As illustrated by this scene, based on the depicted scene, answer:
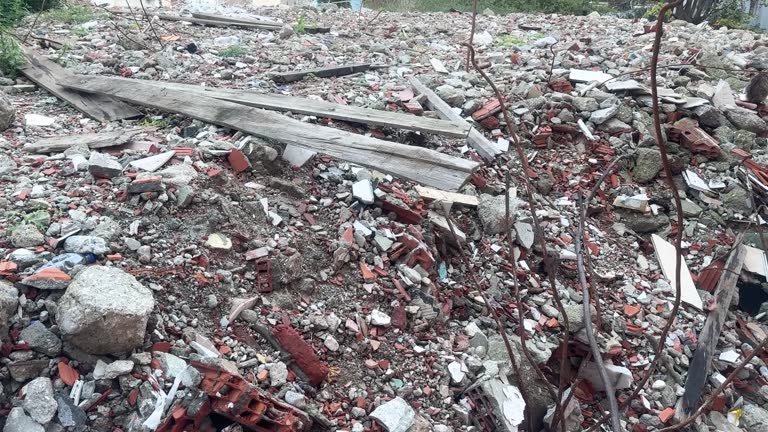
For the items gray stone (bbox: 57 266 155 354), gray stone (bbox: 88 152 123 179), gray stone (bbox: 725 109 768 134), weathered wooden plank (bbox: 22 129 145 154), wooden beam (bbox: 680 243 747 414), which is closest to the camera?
gray stone (bbox: 57 266 155 354)

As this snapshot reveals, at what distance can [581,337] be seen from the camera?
342 cm

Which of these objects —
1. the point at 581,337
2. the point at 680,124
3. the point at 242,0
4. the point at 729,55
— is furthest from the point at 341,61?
the point at 242,0

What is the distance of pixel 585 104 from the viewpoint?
5.25m

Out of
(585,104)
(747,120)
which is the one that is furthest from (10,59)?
(747,120)

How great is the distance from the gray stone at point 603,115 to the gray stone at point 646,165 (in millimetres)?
418

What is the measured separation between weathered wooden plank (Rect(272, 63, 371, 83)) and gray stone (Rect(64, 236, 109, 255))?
2.81 metres

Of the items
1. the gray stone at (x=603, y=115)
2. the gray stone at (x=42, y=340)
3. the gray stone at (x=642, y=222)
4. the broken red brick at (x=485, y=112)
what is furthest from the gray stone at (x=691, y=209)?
the gray stone at (x=42, y=340)

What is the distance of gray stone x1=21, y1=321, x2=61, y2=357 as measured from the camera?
87.4 inches

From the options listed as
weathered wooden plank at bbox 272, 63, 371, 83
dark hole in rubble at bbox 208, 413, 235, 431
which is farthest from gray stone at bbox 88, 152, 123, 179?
weathered wooden plank at bbox 272, 63, 371, 83

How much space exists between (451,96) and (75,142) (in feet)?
9.52

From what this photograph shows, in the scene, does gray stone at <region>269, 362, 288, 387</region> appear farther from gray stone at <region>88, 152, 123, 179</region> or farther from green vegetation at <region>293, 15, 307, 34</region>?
green vegetation at <region>293, 15, 307, 34</region>

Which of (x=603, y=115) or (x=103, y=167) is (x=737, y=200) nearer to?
(x=603, y=115)

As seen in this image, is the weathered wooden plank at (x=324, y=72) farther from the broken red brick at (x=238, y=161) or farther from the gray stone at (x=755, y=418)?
the gray stone at (x=755, y=418)

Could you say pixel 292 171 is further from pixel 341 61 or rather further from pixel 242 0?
pixel 242 0
